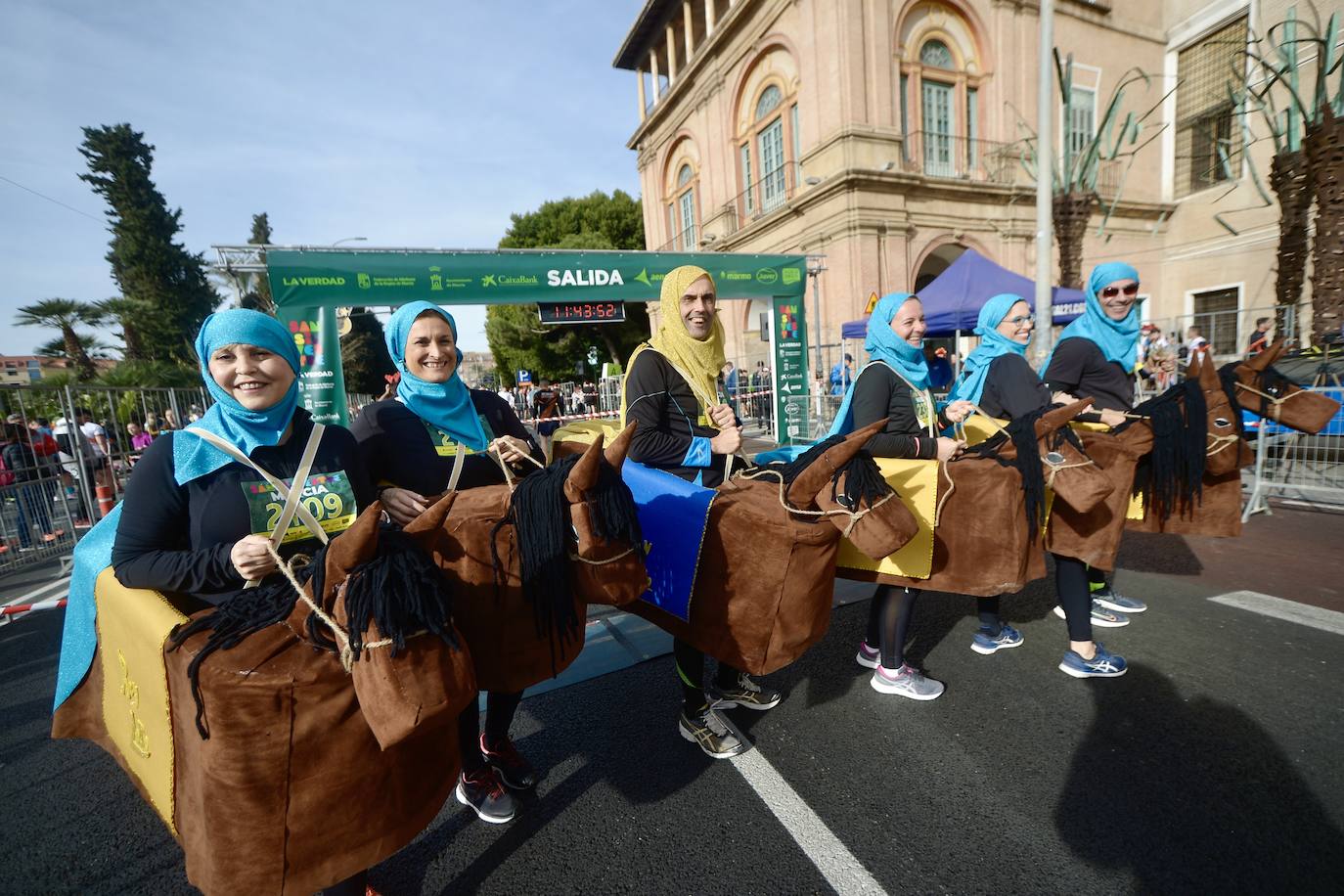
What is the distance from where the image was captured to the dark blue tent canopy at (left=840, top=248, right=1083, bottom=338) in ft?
34.3

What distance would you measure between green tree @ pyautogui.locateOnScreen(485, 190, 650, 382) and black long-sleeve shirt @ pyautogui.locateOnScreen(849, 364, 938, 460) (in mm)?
29697

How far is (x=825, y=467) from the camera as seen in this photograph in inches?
78.4

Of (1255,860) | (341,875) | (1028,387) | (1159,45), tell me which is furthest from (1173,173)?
(341,875)

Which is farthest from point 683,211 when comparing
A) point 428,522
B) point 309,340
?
point 428,522

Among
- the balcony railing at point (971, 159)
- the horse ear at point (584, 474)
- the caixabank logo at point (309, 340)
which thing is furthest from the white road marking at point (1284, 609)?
the balcony railing at point (971, 159)

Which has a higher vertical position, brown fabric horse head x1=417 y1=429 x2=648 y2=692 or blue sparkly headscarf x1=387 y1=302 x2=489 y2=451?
blue sparkly headscarf x1=387 y1=302 x2=489 y2=451

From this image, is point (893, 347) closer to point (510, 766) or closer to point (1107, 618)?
point (1107, 618)

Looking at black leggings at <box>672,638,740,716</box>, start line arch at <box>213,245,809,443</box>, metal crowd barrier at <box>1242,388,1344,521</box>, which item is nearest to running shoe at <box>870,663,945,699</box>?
black leggings at <box>672,638,740,716</box>

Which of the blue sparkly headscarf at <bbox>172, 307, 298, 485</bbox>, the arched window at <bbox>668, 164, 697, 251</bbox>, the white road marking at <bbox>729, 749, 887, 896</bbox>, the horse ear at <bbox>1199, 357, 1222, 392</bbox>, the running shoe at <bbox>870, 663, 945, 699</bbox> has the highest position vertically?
the arched window at <bbox>668, 164, 697, 251</bbox>

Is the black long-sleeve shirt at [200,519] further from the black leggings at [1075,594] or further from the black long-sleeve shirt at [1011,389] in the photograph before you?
the black leggings at [1075,594]

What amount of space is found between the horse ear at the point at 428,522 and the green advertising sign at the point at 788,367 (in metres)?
10.4

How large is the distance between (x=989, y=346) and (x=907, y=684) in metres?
1.97

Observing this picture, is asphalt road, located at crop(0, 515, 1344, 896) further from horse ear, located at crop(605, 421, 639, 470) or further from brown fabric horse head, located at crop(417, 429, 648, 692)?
horse ear, located at crop(605, 421, 639, 470)

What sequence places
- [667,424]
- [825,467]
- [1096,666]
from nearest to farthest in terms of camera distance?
[825,467]
[667,424]
[1096,666]
